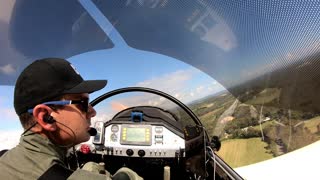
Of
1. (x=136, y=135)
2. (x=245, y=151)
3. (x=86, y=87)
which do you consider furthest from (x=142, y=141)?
(x=245, y=151)

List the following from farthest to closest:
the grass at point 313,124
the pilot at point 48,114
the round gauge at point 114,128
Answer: the grass at point 313,124
the round gauge at point 114,128
the pilot at point 48,114

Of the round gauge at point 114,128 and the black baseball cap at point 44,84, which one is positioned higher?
the black baseball cap at point 44,84

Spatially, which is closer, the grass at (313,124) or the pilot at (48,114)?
the pilot at (48,114)

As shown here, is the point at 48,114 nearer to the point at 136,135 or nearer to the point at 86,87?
the point at 86,87

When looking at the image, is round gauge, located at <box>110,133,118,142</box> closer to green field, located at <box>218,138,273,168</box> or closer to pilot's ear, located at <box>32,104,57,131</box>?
pilot's ear, located at <box>32,104,57,131</box>

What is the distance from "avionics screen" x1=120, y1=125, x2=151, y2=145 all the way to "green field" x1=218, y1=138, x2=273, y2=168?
789 mm

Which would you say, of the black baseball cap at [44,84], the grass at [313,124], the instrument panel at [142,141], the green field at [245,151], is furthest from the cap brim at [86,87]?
the grass at [313,124]

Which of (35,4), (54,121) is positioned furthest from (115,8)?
(54,121)

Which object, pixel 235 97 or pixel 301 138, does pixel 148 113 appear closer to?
pixel 235 97

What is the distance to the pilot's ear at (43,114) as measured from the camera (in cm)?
79

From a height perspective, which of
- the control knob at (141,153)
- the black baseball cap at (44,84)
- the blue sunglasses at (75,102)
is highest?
the black baseball cap at (44,84)

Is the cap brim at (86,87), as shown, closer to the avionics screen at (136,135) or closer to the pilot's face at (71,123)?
the pilot's face at (71,123)

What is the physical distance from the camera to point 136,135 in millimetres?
1462

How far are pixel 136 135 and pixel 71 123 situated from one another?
64 centimetres
